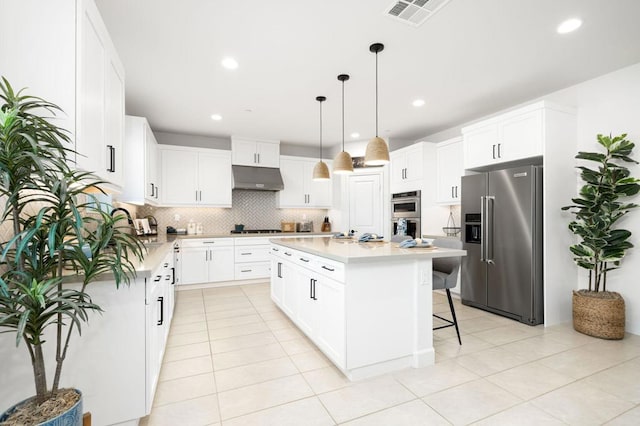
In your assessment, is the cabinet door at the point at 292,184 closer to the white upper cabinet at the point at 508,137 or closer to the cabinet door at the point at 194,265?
the cabinet door at the point at 194,265

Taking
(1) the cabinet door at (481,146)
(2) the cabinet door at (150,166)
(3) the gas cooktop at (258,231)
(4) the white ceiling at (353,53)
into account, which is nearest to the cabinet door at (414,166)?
(4) the white ceiling at (353,53)

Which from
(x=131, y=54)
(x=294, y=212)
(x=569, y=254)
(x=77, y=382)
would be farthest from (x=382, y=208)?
(x=77, y=382)

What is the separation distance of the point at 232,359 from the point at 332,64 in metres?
2.93

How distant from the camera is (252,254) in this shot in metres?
5.46

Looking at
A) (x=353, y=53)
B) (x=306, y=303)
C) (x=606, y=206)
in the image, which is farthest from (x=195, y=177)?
(x=606, y=206)

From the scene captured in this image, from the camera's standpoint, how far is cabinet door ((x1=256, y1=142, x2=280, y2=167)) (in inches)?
230

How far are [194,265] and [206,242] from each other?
421 mm

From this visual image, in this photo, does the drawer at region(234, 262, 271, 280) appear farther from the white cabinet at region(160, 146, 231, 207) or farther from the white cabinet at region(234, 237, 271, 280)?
the white cabinet at region(160, 146, 231, 207)

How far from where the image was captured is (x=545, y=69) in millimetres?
3133

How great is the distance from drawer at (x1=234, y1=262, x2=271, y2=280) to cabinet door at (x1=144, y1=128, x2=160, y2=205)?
1.79 m

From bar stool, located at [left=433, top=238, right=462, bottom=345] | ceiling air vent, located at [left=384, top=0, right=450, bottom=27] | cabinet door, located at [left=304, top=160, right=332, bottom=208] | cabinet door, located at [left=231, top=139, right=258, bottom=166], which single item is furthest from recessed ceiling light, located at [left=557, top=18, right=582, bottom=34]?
cabinet door, located at [left=231, top=139, right=258, bottom=166]

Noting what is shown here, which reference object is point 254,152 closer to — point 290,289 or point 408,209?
point 408,209

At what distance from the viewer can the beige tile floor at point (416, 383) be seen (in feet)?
5.95

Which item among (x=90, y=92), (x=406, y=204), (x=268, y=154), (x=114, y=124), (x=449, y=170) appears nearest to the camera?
(x=90, y=92)
